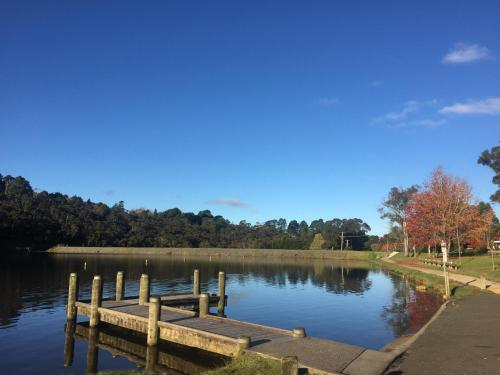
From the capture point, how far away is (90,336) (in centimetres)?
1948

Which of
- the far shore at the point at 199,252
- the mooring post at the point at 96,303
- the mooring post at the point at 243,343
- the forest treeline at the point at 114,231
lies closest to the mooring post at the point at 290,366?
the mooring post at the point at 243,343

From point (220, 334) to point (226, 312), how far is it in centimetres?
1191

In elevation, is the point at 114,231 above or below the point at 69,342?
above

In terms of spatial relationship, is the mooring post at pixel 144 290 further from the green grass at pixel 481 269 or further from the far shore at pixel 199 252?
the far shore at pixel 199 252

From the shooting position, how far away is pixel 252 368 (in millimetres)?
11305

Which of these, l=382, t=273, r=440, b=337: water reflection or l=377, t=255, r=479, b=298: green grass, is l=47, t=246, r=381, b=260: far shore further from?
l=382, t=273, r=440, b=337: water reflection

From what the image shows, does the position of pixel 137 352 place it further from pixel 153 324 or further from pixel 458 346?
pixel 458 346

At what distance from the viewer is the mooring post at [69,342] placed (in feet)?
53.6

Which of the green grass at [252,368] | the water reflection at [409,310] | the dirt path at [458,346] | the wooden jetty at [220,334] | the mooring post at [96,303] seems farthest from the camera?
the water reflection at [409,310]

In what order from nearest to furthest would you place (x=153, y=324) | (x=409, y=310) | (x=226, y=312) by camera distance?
(x=153, y=324)
(x=409, y=310)
(x=226, y=312)

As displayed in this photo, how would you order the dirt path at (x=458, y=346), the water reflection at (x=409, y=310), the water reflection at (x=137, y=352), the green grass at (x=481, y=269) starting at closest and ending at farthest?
the dirt path at (x=458, y=346)
the water reflection at (x=137, y=352)
the water reflection at (x=409, y=310)
the green grass at (x=481, y=269)

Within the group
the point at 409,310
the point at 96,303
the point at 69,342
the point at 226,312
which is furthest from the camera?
the point at 226,312

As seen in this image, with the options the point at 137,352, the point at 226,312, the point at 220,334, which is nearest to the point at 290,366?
the point at 220,334

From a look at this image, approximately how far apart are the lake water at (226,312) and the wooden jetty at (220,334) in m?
0.83
